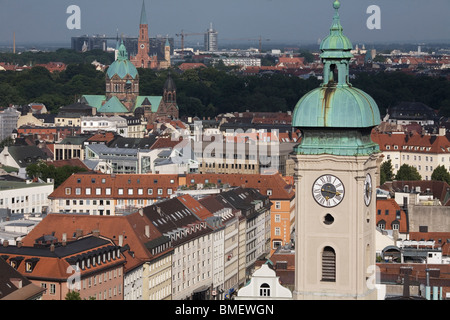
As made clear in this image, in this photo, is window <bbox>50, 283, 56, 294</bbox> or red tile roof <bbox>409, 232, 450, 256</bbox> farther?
red tile roof <bbox>409, 232, 450, 256</bbox>

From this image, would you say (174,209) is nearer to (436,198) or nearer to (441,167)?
(436,198)

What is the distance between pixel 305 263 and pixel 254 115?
15056 cm

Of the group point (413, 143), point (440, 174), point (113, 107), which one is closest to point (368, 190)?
point (440, 174)

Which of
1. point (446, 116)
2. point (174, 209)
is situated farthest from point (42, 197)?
point (446, 116)

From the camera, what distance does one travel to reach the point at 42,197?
94750 mm

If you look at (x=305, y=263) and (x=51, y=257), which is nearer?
(x=305, y=263)

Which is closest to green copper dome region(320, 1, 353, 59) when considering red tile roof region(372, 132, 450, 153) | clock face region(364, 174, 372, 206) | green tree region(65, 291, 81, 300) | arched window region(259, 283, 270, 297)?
clock face region(364, 174, 372, 206)

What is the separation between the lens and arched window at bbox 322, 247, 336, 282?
30422 mm

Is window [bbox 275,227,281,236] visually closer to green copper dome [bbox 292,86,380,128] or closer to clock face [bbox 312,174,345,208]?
green copper dome [bbox 292,86,380,128]

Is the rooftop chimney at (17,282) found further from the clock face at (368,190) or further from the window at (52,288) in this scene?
the clock face at (368,190)

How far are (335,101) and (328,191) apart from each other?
6.81ft

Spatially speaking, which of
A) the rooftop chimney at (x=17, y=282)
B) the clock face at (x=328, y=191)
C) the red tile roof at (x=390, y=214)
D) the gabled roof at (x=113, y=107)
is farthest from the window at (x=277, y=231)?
the gabled roof at (x=113, y=107)

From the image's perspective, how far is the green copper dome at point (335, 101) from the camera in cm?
3084

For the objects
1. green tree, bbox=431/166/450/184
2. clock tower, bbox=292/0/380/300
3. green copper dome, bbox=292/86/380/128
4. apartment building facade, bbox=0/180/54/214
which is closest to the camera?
clock tower, bbox=292/0/380/300
